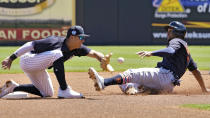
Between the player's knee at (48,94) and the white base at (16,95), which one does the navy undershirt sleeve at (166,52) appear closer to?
the player's knee at (48,94)

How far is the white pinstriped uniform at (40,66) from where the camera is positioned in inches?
248

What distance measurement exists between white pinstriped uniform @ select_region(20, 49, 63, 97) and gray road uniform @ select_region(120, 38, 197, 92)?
1.00 meters

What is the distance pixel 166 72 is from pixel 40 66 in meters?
1.67

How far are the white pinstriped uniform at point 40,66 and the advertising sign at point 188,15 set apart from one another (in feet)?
50.0

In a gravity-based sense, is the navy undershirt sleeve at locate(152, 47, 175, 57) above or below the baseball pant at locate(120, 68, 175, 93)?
above

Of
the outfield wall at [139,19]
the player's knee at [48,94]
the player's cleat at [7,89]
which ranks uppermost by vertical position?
the player's cleat at [7,89]

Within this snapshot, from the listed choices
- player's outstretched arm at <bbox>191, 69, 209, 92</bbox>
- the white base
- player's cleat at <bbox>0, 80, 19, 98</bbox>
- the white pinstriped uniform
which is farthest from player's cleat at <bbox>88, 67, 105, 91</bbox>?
player's outstretched arm at <bbox>191, 69, 209, 92</bbox>

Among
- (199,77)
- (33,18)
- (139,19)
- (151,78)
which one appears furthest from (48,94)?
(139,19)

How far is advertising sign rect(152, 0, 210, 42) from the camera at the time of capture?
856 inches

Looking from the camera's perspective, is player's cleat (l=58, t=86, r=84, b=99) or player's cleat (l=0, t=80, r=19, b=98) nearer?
player's cleat (l=58, t=86, r=84, b=99)

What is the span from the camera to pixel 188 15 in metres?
21.9

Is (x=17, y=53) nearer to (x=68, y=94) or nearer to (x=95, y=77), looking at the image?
(x=68, y=94)

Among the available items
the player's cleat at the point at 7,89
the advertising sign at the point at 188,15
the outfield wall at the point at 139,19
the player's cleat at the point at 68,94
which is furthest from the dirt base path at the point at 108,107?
the advertising sign at the point at 188,15

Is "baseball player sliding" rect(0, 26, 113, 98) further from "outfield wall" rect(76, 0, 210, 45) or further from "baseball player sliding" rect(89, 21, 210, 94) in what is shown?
"outfield wall" rect(76, 0, 210, 45)
